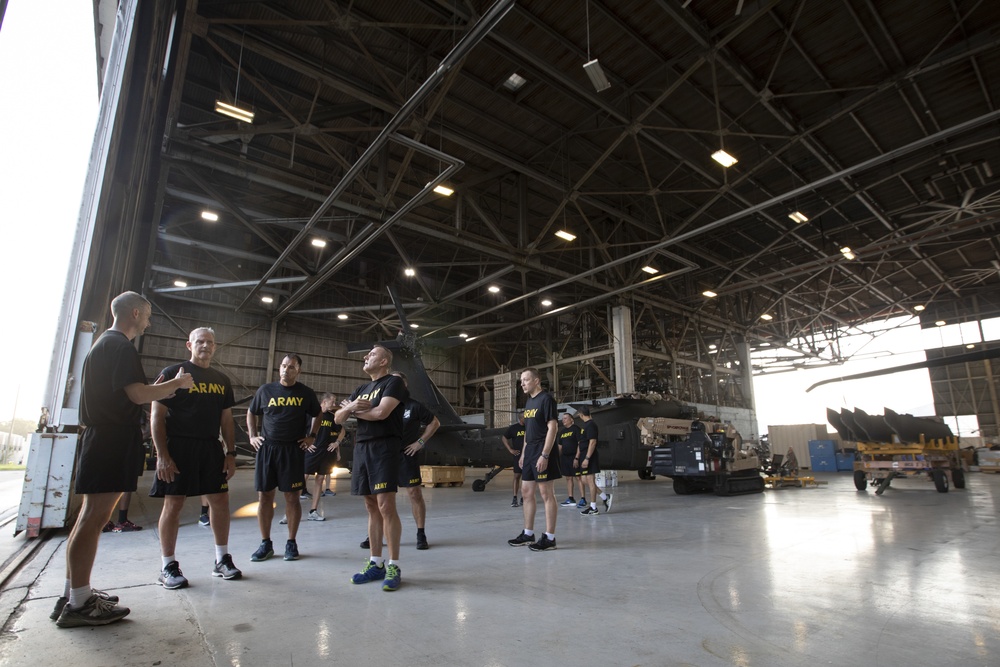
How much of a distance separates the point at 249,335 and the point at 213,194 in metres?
11.9

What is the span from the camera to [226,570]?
11.9 feet

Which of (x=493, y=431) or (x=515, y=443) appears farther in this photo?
(x=493, y=431)

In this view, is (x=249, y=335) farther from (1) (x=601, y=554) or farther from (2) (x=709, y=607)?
(2) (x=709, y=607)

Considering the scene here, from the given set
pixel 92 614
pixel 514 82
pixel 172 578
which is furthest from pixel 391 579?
pixel 514 82

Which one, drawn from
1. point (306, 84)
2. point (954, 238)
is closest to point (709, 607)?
point (306, 84)

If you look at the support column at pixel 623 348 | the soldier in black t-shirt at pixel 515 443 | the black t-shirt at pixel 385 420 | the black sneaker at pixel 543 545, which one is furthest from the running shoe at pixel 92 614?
the support column at pixel 623 348

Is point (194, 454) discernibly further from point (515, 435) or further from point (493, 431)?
point (493, 431)

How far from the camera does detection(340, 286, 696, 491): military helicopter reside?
1148cm

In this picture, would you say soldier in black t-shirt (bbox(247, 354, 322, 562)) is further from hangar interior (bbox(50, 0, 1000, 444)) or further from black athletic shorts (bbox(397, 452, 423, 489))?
hangar interior (bbox(50, 0, 1000, 444))

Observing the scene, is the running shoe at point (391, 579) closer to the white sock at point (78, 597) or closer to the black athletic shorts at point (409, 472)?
the black athletic shorts at point (409, 472)

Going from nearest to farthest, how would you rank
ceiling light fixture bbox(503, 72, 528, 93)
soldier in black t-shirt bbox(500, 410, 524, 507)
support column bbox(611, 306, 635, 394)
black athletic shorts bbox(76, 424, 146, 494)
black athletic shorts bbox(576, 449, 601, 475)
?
black athletic shorts bbox(76, 424, 146, 494), black athletic shorts bbox(576, 449, 601, 475), soldier in black t-shirt bbox(500, 410, 524, 507), ceiling light fixture bbox(503, 72, 528, 93), support column bbox(611, 306, 635, 394)

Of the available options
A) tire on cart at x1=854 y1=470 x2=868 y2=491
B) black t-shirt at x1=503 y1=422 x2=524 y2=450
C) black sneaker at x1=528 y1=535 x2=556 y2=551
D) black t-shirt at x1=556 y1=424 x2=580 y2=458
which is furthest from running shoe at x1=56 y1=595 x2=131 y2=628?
tire on cart at x1=854 y1=470 x2=868 y2=491

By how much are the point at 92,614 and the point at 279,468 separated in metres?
1.70

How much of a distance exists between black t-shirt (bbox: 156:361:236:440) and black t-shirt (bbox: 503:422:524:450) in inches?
219
